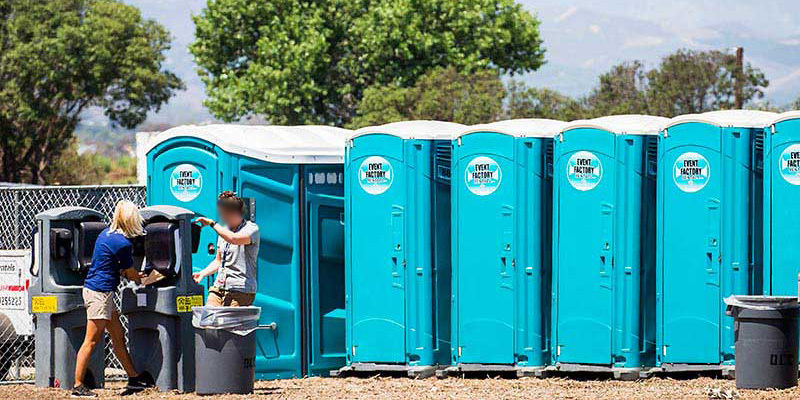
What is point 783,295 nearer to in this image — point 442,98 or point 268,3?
point 442,98

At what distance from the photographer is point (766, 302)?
1003cm

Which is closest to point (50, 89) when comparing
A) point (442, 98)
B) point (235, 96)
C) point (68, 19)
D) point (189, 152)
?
point (68, 19)

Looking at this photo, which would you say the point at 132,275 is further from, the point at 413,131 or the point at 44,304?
the point at 413,131

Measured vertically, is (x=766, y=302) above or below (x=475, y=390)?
above

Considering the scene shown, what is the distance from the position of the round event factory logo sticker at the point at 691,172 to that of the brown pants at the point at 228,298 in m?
3.57

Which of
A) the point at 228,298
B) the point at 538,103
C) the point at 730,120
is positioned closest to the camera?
the point at 228,298

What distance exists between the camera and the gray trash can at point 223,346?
9.91m

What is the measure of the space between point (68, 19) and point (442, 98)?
18.3 m

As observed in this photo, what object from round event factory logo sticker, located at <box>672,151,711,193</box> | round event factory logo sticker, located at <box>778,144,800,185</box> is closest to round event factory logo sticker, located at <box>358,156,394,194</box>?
round event factory logo sticker, located at <box>672,151,711,193</box>

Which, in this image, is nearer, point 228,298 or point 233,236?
point 233,236

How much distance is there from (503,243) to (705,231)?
1.66 m

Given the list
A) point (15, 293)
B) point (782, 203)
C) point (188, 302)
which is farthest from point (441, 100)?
point (188, 302)

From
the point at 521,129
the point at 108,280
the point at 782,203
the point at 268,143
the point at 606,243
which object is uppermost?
the point at 521,129

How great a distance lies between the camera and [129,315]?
10570mm
